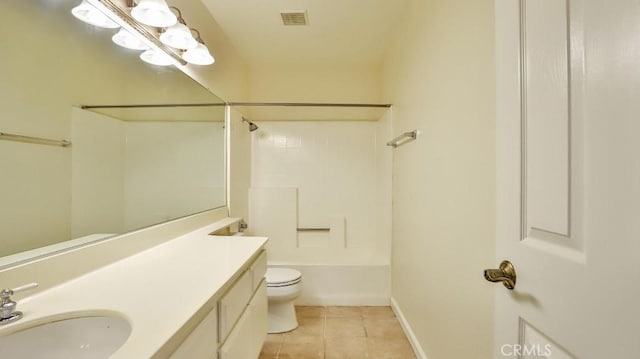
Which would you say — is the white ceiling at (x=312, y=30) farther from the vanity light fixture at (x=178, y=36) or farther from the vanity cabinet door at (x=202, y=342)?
the vanity cabinet door at (x=202, y=342)

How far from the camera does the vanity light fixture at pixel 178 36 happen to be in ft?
4.89

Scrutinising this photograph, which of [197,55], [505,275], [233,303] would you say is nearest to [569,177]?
[505,275]

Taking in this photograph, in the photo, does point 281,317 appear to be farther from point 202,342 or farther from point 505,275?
point 505,275

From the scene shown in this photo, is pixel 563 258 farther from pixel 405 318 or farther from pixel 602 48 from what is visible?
pixel 405 318

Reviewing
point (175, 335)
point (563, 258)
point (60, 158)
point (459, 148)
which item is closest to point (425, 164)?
point (459, 148)

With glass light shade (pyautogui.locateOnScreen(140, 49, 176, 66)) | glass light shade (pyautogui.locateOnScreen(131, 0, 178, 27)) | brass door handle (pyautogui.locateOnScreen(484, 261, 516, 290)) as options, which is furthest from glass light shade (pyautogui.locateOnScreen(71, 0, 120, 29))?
brass door handle (pyautogui.locateOnScreen(484, 261, 516, 290))

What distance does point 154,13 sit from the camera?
1.29 meters

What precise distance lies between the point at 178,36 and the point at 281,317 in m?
2.02

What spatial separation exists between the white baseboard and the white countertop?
127 centimetres

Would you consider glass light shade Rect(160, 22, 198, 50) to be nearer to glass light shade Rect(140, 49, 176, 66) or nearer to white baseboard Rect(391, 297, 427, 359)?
glass light shade Rect(140, 49, 176, 66)

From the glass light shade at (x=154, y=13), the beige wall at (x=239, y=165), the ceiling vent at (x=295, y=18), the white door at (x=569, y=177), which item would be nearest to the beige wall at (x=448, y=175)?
the white door at (x=569, y=177)

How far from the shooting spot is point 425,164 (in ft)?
5.49

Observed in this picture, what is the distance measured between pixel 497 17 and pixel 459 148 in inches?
22.8

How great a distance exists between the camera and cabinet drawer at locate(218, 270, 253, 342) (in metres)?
0.98
